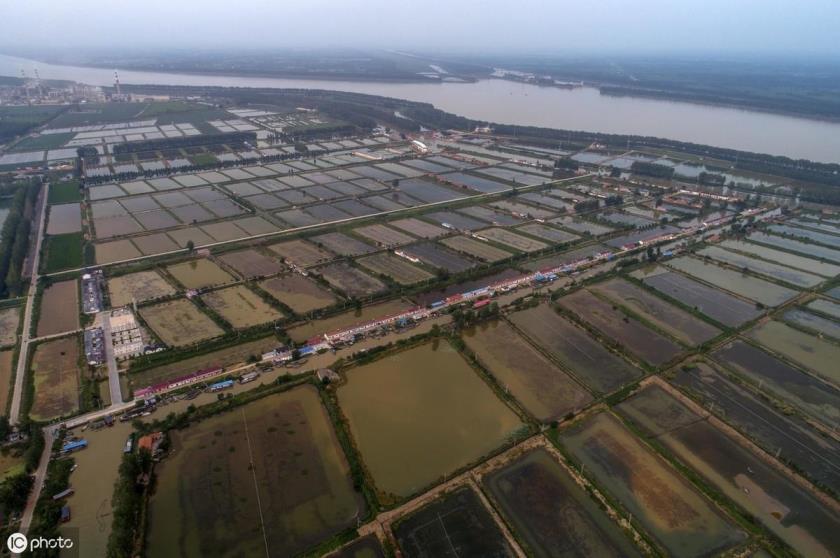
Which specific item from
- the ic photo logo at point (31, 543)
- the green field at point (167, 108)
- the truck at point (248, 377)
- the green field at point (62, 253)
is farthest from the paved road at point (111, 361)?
the green field at point (167, 108)

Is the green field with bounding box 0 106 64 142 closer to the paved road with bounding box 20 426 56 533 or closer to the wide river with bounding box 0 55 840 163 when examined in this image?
the wide river with bounding box 0 55 840 163

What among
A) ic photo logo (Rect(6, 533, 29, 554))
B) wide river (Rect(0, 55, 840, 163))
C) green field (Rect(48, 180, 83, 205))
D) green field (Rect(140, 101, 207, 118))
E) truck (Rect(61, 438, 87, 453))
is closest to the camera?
ic photo logo (Rect(6, 533, 29, 554))

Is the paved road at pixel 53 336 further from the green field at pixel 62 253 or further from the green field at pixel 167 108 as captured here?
the green field at pixel 167 108

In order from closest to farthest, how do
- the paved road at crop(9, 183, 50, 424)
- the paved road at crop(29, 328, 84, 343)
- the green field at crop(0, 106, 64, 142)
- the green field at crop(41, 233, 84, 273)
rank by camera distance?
the paved road at crop(9, 183, 50, 424) → the paved road at crop(29, 328, 84, 343) → the green field at crop(41, 233, 84, 273) → the green field at crop(0, 106, 64, 142)

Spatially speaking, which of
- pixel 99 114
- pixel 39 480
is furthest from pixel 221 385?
pixel 99 114

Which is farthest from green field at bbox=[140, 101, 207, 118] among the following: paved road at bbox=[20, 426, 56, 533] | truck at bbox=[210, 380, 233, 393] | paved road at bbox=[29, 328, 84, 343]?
paved road at bbox=[20, 426, 56, 533]

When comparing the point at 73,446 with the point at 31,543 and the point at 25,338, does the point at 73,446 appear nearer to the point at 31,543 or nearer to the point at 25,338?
the point at 31,543
